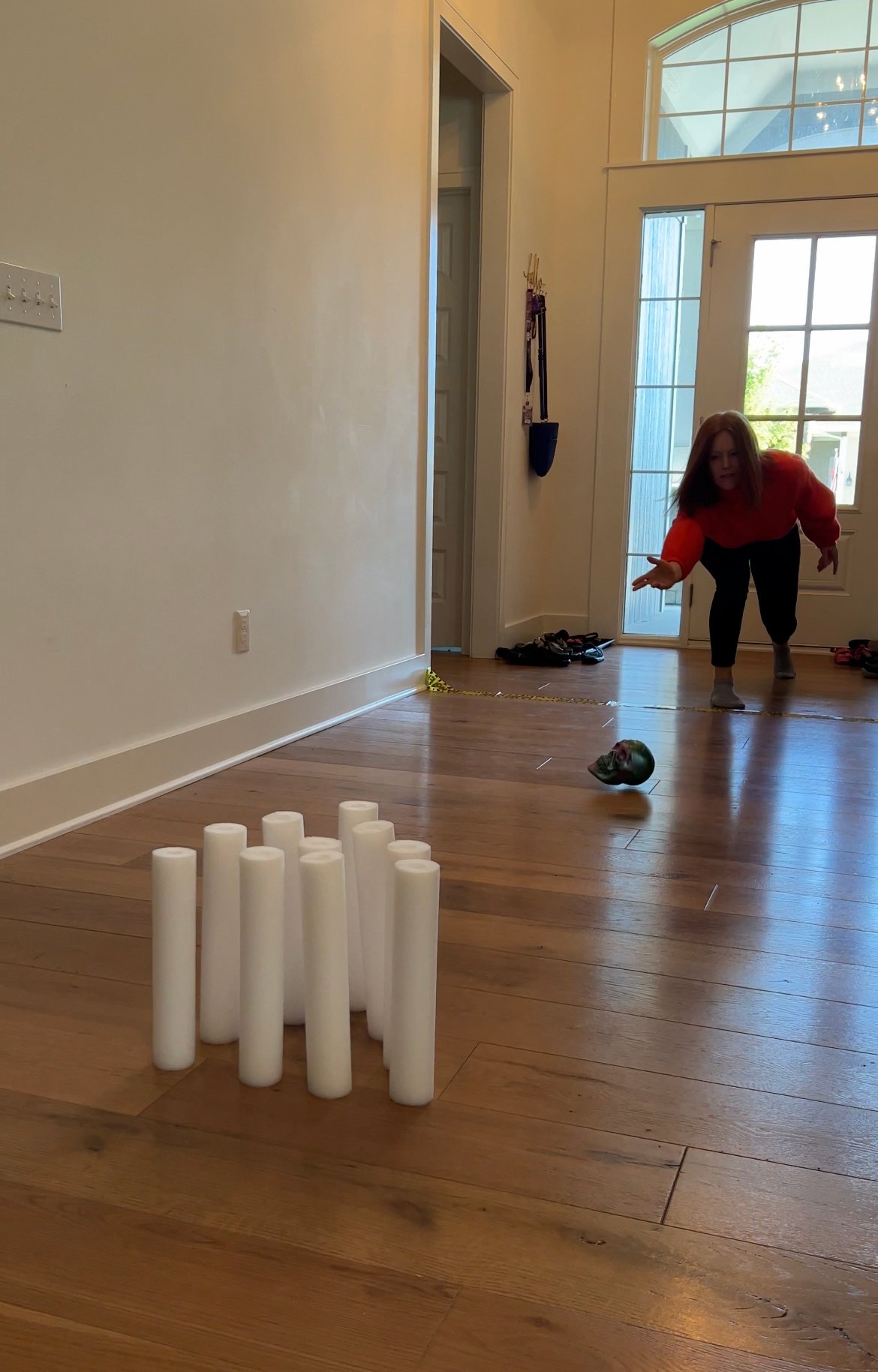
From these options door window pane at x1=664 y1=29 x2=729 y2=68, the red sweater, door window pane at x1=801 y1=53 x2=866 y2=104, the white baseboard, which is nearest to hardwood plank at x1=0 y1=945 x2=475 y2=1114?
the white baseboard

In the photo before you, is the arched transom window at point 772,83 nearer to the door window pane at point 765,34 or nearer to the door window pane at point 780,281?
the door window pane at point 765,34

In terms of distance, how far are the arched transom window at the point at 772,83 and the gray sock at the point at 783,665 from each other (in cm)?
240

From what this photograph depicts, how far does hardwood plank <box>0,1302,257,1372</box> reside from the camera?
815 millimetres

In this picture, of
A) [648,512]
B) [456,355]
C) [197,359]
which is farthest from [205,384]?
[648,512]

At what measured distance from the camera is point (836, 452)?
5250 mm

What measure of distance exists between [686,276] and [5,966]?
481cm

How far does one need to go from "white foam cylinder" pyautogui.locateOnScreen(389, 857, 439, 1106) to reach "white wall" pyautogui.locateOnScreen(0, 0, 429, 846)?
111 centimetres

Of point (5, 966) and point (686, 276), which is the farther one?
point (686, 276)

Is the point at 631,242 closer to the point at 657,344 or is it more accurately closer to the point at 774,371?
the point at 657,344

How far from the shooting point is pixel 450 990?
4.87 ft

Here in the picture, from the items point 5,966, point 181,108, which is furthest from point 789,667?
point 5,966

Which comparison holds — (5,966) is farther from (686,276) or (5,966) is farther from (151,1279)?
(686,276)

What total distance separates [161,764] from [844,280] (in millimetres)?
4127

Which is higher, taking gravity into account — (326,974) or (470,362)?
(470,362)
